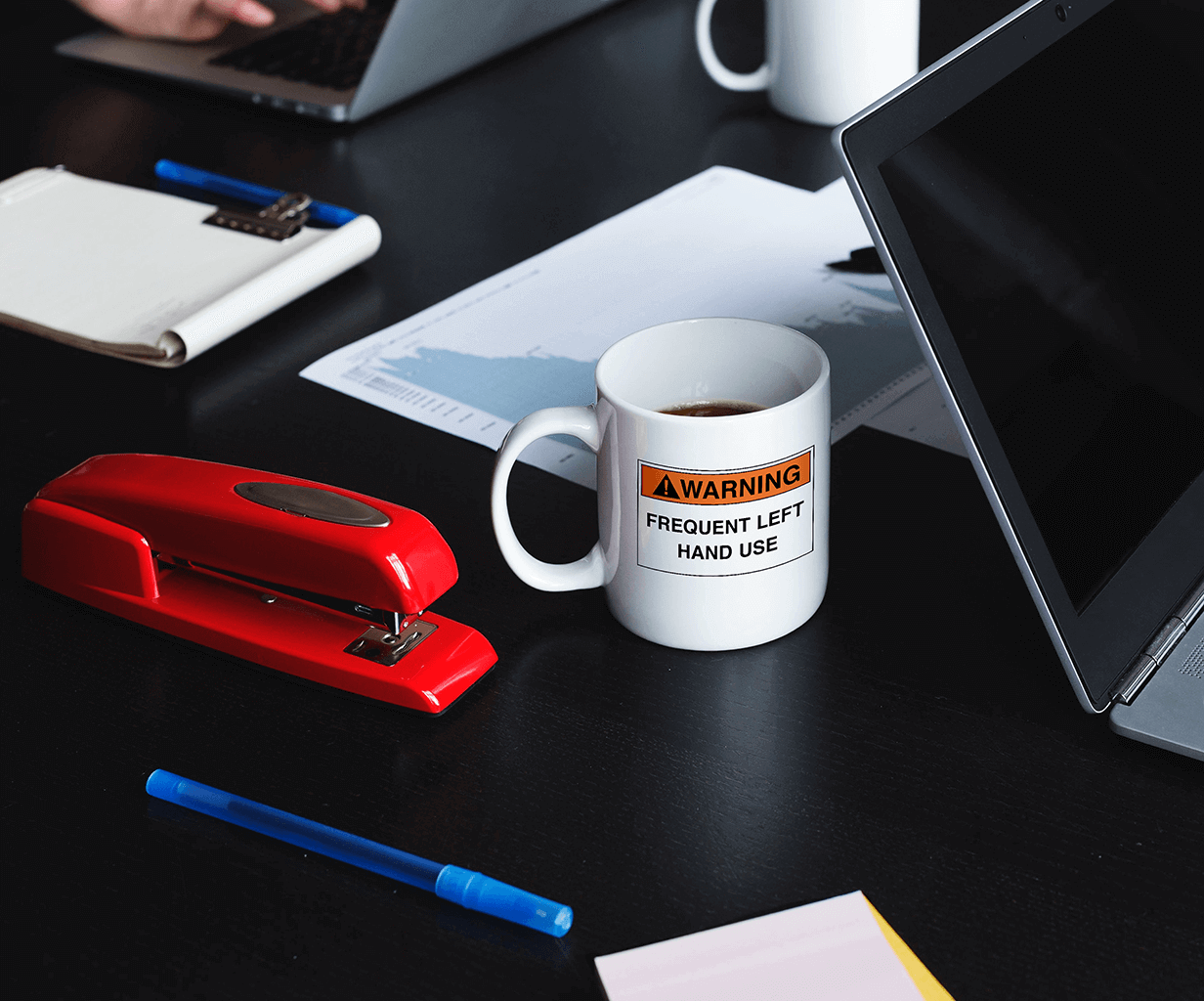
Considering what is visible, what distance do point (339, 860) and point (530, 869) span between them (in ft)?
0.25

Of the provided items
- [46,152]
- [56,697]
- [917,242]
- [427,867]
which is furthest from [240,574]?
[46,152]

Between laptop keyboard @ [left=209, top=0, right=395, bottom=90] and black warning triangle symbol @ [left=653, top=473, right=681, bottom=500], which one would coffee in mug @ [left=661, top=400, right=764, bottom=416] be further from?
laptop keyboard @ [left=209, top=0, right=395, bottom=90]

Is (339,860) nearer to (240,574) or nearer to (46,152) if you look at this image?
(240,574)

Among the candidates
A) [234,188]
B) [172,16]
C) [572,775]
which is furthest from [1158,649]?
[172,16]

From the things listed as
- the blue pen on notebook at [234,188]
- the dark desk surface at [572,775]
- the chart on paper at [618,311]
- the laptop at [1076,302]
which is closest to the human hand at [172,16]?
the blue pen on notebook at [234,188]

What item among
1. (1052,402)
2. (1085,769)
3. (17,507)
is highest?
(1052,402)

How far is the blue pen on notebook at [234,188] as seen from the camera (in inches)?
40.2

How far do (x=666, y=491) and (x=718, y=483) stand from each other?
24 millimetres

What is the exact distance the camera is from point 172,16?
4.47 feet

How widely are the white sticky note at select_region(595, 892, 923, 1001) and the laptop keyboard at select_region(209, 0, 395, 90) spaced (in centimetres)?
102

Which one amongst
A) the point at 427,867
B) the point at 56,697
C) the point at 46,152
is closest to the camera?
the point at 427,867

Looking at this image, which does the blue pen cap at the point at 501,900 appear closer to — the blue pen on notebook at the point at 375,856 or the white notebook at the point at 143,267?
the blue pen on notebook at the point at 375,856

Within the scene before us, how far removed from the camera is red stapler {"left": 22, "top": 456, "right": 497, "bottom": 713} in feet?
1.89

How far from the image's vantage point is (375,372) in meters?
0.86
